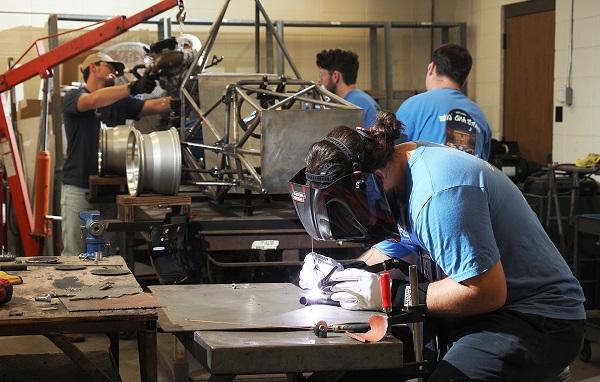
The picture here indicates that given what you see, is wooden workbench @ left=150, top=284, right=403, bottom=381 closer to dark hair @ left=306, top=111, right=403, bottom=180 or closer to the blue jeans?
the blue jeans

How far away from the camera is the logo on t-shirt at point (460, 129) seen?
4199mm

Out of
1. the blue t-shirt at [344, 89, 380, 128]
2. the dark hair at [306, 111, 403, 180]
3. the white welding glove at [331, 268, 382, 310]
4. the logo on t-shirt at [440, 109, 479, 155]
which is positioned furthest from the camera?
the blue t-shirt at [344, 89, 380, 128]

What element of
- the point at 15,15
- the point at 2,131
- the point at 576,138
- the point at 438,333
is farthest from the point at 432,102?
the point at 15,15

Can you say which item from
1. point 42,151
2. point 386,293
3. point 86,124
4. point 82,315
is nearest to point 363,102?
point 86,124

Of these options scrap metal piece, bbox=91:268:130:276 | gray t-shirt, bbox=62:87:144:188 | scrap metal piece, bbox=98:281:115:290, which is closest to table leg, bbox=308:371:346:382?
scrap metal piece, bbox=98:281:115:290

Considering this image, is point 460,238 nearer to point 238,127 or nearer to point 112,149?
point 238,127

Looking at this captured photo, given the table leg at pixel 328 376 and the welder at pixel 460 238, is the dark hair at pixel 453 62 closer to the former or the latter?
the welder at pixel 460 238

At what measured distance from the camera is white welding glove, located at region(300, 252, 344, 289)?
8.80 feet

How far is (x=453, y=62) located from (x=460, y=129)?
13.4 inches

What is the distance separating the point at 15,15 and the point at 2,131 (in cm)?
154

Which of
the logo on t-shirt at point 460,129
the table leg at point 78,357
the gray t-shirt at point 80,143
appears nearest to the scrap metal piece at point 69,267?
the table leg at point 78,357

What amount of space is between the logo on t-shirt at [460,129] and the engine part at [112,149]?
2.02 metres

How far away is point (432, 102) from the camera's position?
13.9 feet

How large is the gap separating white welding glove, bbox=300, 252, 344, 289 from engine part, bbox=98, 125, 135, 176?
110 inches
